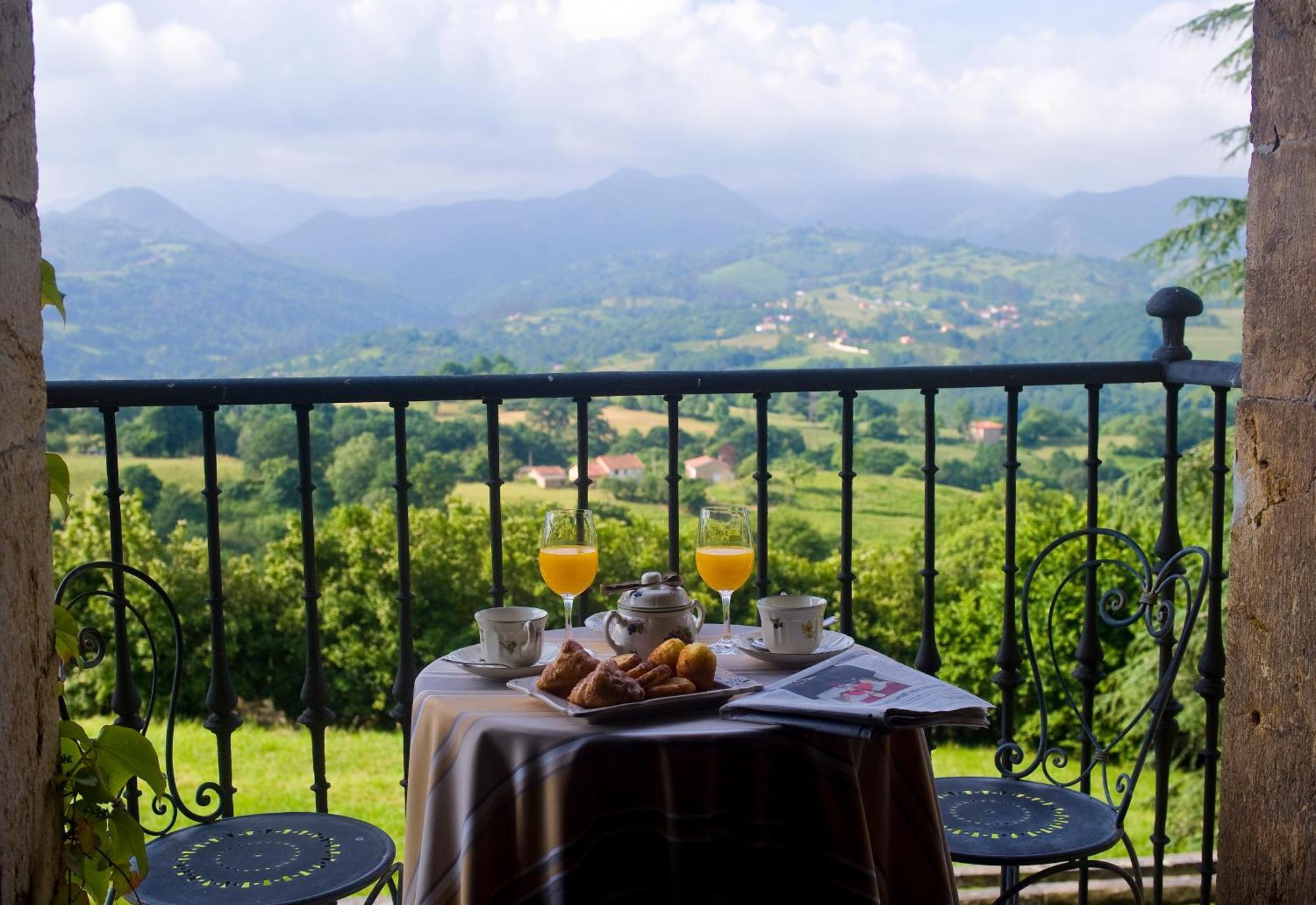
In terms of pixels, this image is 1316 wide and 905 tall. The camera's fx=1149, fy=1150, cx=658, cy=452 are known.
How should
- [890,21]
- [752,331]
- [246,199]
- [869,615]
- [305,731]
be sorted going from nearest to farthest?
1. [869,615]
2. [305,731]
3. [752,331]
4. [890,21]
5. [246,199]

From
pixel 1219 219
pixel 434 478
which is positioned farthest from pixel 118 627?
pixel 434 478

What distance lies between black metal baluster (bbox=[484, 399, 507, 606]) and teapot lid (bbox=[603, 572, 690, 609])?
64cm

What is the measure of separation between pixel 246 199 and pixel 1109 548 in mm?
70010

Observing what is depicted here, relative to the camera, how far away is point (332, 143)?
73.8 m

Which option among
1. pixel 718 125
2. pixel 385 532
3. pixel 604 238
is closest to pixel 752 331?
pixel 385 532

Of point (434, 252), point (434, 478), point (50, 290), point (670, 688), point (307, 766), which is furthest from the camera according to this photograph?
point (434, 252)

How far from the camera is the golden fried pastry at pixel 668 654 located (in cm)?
162

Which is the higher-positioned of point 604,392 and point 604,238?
point 604,238

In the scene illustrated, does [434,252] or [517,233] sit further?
[517,233]

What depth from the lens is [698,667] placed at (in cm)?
159

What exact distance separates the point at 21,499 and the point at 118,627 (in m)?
0.83

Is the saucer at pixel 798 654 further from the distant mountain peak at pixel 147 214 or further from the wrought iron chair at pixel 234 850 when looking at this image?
the distant mountain peak at pixel 147 214

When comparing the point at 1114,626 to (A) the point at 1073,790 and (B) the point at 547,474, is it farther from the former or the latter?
(B) the point at 547,474

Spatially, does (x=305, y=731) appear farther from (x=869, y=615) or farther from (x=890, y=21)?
(x=890, y=21)
